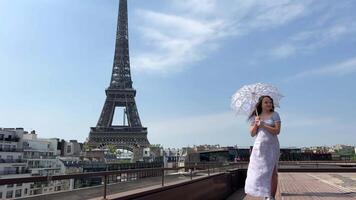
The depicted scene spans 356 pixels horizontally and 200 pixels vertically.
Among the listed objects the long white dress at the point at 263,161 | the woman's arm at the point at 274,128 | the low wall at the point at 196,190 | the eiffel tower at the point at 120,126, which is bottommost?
the low wall at the point at 196,190

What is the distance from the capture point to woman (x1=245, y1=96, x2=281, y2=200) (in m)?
5.21

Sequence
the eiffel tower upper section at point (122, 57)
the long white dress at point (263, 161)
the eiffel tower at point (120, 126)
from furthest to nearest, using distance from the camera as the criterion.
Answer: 1. the eiffel tower upper section at point (122, 57)
2. the eiffel tower at point (120, 126)
3. the long white dress at point (263, 161)

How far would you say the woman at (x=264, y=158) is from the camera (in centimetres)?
521

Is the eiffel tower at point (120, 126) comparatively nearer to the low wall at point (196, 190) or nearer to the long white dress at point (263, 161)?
the low wall at point (196, 190)

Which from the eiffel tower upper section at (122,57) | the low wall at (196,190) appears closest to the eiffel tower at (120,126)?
the eiffel tower upper section at (122,57)

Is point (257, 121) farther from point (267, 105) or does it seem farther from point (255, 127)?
point (267, 105)

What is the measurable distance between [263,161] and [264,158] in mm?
37

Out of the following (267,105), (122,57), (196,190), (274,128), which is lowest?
(196,190)

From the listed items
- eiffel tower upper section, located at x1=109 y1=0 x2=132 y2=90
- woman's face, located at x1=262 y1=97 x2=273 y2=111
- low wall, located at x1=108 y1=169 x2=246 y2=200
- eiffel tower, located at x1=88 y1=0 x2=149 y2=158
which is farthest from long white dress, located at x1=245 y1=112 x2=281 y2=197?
eiffel tower upper section, located at x1=109 y1=0 x2=132 y2=90

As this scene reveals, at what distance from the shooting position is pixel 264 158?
17.2ft

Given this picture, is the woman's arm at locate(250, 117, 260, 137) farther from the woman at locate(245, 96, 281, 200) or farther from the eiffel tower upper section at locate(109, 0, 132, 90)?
the eiffel tower upper section at locate(109, 0, 132, 90)

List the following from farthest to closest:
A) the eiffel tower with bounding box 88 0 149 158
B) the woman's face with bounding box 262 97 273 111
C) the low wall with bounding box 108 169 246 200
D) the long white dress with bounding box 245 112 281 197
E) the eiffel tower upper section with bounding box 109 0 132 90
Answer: the eiffel tower upper section with bounding box 109 0 132 90 < the eiffel tower with bounding box 88 0 149 158 < the low wall with bounding box 108 169 246 200 < the woman's face with bounding box 262 97 273 111 < the long white dress with bounding box 245 112 281 197

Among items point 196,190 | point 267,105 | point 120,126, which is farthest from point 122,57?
point 267,105

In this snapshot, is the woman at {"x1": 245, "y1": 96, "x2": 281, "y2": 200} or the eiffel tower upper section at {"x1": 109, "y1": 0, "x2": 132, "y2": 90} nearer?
the woman at {"x1": 245, "y1": 96, "x2": 281, "y2": 200}
